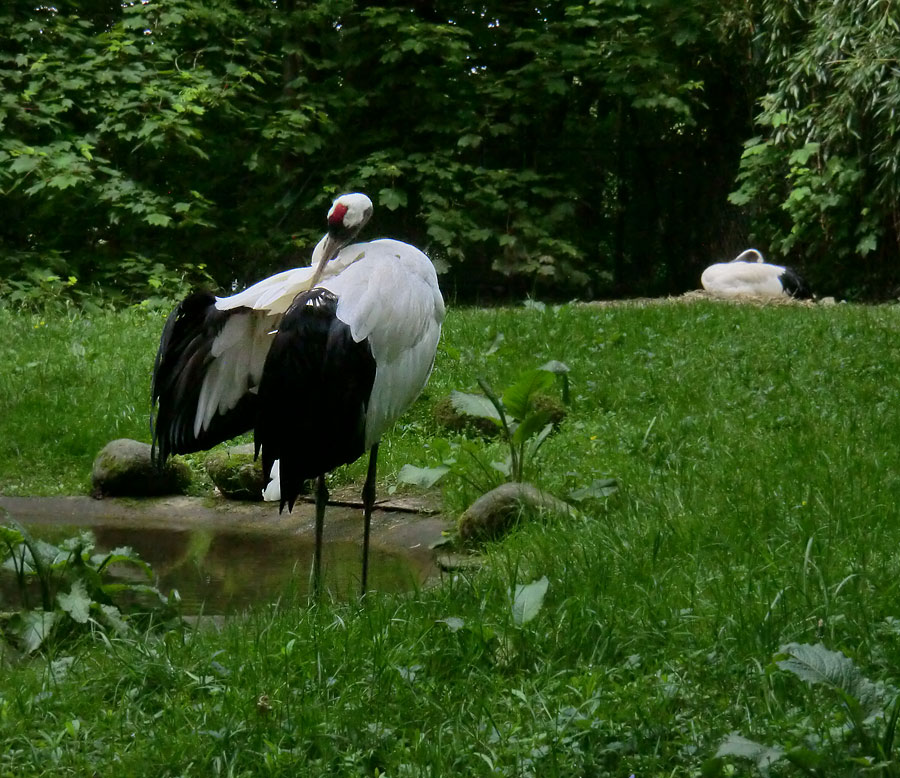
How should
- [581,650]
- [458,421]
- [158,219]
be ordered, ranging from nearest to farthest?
1. [581,650]
2. [458,421]
3. [158,219]

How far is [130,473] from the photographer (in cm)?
648

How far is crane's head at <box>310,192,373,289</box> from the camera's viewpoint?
4914 millimetres

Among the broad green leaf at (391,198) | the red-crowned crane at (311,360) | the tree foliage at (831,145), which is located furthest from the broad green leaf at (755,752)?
the broad green leaf at (391,198)

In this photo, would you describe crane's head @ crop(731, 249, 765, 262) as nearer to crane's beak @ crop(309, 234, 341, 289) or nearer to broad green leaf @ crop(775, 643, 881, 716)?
crane's beak @ crop(309, 234, 341, 289)

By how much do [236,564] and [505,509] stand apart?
4.05 feet

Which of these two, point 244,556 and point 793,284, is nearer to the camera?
point 244,556

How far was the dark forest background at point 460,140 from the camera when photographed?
41.0 feet

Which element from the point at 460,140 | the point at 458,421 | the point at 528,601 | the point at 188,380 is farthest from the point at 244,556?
the point at 460,140

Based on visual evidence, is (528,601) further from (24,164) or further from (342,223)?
(24,164)

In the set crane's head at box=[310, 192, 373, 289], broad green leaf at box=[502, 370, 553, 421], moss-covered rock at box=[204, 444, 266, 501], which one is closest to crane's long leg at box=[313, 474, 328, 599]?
crane's head at box=[310, 192, 373, 289]

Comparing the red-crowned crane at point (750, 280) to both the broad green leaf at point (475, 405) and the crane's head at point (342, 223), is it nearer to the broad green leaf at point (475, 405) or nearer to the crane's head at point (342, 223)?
the broad green leaf at point (475, 405)

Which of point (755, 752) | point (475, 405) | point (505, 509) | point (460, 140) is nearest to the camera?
point (755, 752)

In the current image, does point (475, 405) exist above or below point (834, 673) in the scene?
below

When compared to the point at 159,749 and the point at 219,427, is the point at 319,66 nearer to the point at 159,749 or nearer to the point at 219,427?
the point at 219,427
